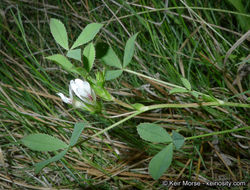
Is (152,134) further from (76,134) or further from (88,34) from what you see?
(88,34)

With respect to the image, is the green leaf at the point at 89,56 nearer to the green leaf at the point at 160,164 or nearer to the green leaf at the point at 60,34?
the green leaf at the point at 60,34

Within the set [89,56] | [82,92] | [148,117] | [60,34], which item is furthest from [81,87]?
[148,117]

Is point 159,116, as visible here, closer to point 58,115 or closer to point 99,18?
point 58,115

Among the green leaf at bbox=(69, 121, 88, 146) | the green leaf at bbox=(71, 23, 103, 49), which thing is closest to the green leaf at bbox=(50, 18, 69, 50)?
the green leaf at bbox=(71, 23, 103, 49)

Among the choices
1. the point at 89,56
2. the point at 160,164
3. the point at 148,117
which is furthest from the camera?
the point at 148,117

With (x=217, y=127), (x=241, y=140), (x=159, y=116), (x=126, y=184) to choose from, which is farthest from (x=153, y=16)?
(x=126, y=184)

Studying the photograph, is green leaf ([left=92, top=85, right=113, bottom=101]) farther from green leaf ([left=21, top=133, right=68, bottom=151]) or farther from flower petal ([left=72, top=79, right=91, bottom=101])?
green leaf ([left=21, top=133, right=68, bottom=151])

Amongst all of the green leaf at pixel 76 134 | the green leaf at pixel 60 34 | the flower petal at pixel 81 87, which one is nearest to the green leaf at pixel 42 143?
the green leaf at pixel 76 134
